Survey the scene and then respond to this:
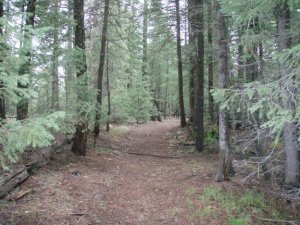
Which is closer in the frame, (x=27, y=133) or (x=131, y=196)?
(x=27, y=133)

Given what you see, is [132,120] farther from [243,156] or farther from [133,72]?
[243,156]

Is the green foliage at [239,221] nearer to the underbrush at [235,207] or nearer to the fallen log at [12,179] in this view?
the underbrush at [235,207]

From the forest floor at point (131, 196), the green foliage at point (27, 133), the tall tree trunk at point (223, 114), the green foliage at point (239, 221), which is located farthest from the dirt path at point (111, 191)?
the green foliage at point (27, 133)

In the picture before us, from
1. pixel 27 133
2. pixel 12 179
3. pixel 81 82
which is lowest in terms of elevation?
pixel 12 179

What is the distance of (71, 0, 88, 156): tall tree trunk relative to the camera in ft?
35.2

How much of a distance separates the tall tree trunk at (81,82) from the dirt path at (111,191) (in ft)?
1.86

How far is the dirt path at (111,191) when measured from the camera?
680cm

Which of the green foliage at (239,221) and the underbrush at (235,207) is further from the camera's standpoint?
the underbrush at (235,207)

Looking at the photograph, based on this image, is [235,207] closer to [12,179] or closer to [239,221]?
[239,221]

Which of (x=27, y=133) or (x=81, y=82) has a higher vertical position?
(x=81, y=82)

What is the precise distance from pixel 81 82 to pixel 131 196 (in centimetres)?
423

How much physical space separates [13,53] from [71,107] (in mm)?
5189

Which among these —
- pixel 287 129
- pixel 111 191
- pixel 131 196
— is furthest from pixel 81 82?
pixel 287 129

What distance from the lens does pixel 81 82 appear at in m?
10.5
